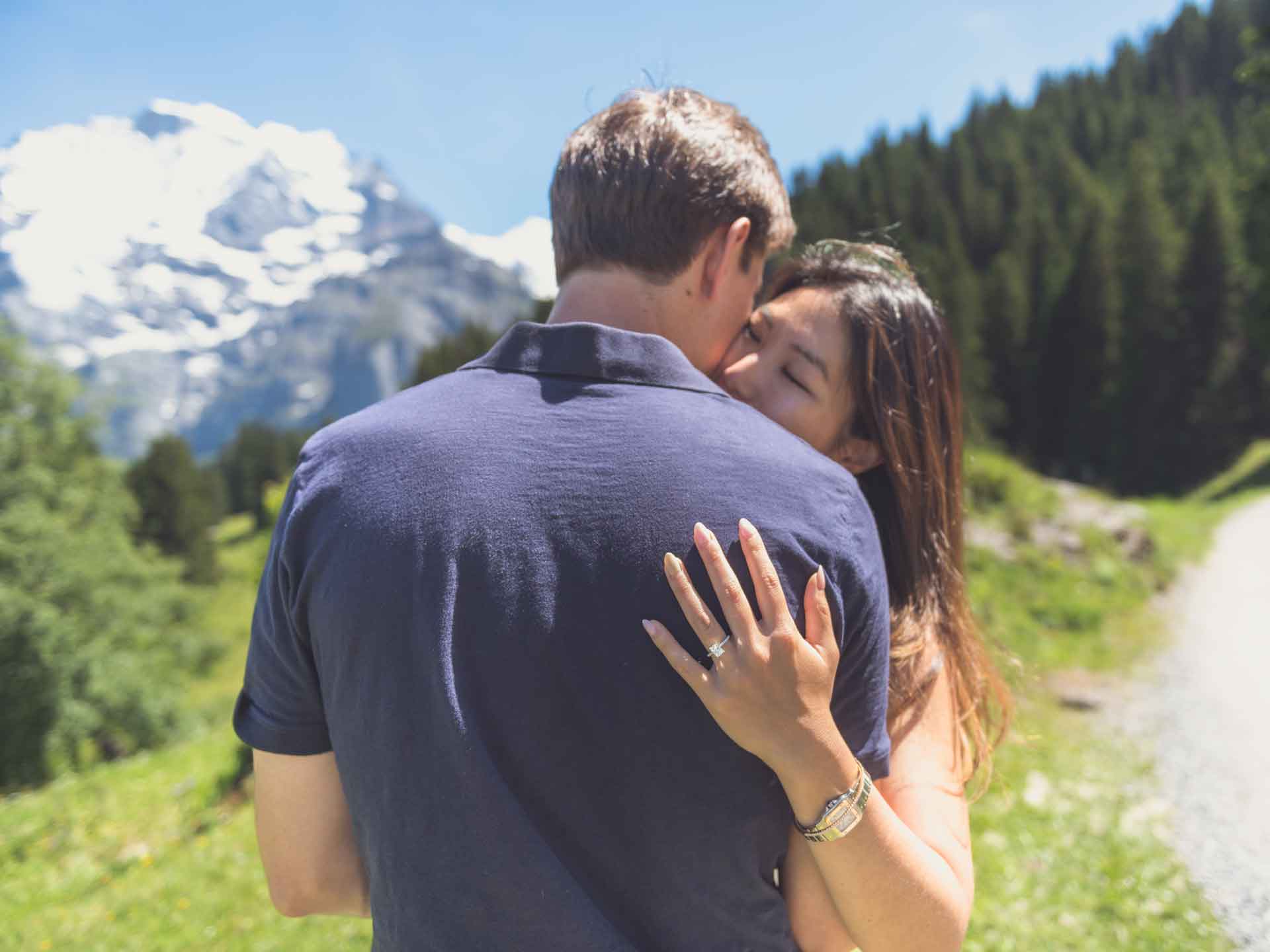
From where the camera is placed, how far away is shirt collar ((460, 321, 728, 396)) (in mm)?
1474

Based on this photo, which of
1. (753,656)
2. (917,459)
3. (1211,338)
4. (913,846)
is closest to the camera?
(753,656)

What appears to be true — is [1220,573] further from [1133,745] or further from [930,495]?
[930,495]

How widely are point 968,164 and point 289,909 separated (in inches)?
2862

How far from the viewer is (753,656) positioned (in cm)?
131

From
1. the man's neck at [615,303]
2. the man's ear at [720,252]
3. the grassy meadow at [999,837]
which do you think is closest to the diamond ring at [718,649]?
the man's neck at [615,303]

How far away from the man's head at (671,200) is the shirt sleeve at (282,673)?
74cm

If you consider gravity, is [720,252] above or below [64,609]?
above

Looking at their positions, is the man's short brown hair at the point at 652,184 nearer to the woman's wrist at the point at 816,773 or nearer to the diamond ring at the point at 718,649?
the diamond ring at the point at 718,649

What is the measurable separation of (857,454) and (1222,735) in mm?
7497

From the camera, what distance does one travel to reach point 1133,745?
7438 millimetres

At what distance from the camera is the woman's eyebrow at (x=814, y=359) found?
7.34 ft

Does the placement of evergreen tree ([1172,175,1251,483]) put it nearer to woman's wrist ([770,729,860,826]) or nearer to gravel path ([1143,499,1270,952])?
gravel path ([1143,499,1270,952])

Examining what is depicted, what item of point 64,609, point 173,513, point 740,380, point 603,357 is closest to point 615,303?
point 603,357

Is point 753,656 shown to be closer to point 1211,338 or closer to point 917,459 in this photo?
point 917,459
